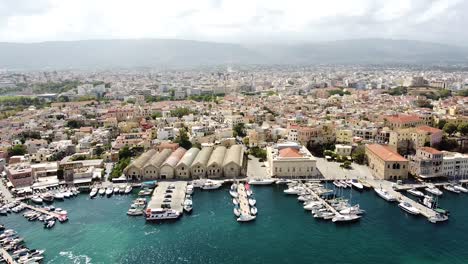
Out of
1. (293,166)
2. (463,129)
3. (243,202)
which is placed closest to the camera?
(243,202)

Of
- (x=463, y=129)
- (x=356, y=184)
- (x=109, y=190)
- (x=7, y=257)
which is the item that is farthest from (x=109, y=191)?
(x=463, y=129)

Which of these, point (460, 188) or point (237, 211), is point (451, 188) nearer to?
point (460, 188)

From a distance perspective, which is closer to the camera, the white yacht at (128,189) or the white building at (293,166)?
the white yacht at (128,189)

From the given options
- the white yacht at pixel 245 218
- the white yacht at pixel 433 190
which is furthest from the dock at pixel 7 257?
the white yacht at pixel 433 190

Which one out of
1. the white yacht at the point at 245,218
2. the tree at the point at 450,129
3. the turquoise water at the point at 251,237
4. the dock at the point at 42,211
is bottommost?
the turquoise water at the point at 251,237

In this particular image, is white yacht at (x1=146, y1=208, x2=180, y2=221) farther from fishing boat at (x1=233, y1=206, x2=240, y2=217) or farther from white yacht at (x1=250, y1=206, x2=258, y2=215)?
white yacht at (x1=250, y1=206, x2=258, y2=215)

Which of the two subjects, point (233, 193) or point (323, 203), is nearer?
point (323, 203)

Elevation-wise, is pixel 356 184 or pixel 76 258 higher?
pixel 356 184

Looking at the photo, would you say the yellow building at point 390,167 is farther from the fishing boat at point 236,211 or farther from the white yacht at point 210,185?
the white yacht at point 210,185
